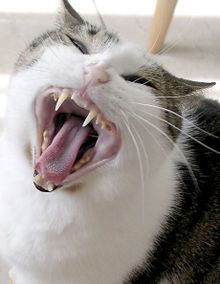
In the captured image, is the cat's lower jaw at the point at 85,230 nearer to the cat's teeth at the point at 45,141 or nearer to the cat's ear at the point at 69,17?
the cat's teeth at the point at 45,141

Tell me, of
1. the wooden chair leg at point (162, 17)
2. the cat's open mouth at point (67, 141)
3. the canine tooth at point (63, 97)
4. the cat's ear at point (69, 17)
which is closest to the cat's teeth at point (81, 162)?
the cat's open mouth at point (67, 141)

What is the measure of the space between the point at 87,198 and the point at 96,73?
0.24m

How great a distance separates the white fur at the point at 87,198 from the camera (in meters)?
0.67

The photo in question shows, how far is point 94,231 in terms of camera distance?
0.79 meters

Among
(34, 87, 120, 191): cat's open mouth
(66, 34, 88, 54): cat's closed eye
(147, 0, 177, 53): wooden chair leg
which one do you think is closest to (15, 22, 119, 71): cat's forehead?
(66, 34, 88, 54): cat's closed eye

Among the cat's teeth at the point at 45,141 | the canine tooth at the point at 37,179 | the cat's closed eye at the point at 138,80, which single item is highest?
the cat's closed eye at the point at 138,80

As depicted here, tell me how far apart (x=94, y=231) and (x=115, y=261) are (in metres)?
0.10

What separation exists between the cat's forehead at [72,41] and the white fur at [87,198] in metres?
0.03

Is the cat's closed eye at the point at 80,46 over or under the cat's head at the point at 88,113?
over

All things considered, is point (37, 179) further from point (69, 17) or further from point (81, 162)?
point (69, 17)

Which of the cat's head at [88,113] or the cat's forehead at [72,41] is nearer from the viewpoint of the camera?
the cat's head at [88,113]

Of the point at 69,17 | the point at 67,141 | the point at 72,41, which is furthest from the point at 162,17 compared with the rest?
the point at 67,141

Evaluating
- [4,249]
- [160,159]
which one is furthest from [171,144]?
[4,249]

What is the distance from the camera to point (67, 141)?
73cm
